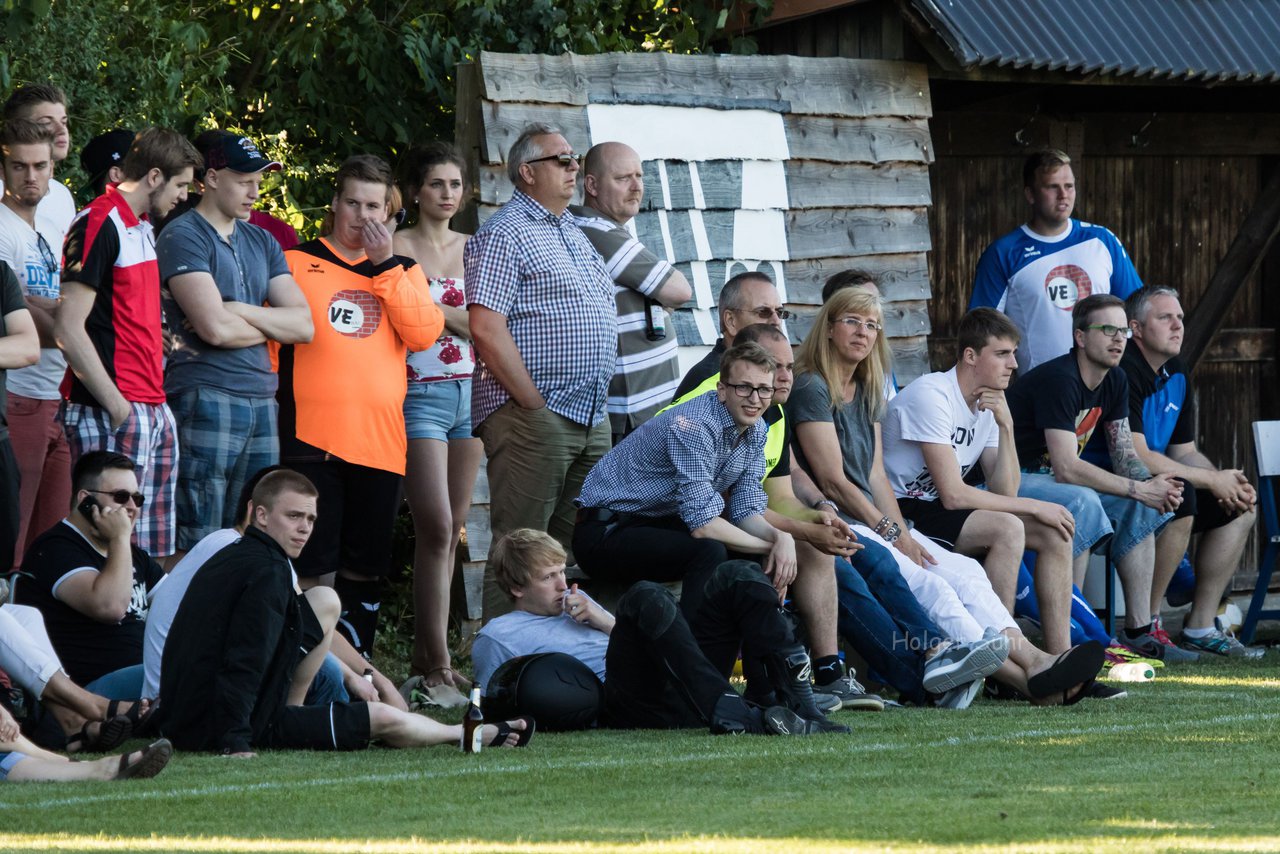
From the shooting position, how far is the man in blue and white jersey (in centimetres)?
1006

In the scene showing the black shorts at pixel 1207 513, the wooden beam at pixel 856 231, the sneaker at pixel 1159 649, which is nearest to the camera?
the sneaker at pixel 1159 649

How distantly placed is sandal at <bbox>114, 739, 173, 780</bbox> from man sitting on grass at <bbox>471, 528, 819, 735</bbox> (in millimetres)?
1714

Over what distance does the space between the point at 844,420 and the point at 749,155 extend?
2.24 m

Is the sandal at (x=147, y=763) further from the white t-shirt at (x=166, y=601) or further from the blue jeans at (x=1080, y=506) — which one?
the blue jeans at (x=1080, y=506)

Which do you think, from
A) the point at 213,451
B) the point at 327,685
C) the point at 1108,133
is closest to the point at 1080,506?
the point at 1108,133

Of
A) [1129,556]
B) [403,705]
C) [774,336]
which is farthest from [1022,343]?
[403,705]

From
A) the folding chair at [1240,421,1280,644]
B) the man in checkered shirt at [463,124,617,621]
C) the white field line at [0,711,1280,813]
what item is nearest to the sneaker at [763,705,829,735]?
the white field line at [0,711,1280,813]

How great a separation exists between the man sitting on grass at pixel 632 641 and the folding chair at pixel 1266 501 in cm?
451

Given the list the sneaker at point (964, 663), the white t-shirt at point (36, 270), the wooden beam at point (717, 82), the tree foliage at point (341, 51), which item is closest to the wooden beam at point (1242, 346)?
the wooden beam at point (717, 82)

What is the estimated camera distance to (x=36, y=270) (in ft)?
23.6

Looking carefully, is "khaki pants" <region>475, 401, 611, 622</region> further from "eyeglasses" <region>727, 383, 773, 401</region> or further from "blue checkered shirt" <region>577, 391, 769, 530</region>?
"eyeglasses" <region>727, 383, 773, 401</region>

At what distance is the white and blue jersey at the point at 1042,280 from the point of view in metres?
10.1

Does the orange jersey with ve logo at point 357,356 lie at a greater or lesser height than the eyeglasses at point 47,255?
lesser

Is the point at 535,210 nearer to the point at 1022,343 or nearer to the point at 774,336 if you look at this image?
the point at 774,336
